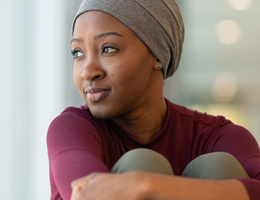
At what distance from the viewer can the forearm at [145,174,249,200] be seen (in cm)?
91

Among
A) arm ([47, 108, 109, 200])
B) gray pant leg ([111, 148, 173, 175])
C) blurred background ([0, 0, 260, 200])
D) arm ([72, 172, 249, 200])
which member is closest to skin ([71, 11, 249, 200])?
arm ([47, 108, 109, 200])

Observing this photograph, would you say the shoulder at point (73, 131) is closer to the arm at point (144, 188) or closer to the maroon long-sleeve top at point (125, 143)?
the maroon long-sleeve top at point (125, 143)

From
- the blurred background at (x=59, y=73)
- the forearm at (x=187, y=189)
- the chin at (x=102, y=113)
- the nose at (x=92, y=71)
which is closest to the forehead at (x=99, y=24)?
the nose at (x=92, y=71)

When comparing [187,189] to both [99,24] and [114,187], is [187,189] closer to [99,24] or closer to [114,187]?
[114,187]

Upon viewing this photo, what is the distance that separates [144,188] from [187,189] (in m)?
0.12

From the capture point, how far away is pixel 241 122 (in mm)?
3455

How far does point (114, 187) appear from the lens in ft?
2.98

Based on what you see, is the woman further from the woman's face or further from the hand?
the hand

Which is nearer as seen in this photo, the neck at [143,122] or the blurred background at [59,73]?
the neck at [143,122]

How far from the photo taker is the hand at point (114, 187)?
0.89 metres

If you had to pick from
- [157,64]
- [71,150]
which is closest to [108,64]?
[157,64]

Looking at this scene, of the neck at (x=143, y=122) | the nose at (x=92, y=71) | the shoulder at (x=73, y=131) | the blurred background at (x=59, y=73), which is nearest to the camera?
the shoulder at (x=73, y=131)

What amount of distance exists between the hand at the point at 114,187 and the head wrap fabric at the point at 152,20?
0.69 meters

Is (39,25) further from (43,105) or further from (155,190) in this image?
(155,190)
